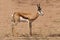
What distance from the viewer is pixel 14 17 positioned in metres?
8.86

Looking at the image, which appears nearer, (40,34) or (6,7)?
(40,34)

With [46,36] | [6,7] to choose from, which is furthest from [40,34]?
[6,7]

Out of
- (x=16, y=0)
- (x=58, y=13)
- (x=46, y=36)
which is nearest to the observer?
(x=46, y=36)

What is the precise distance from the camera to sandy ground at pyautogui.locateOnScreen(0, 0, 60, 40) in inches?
344

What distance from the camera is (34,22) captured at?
10430 mm

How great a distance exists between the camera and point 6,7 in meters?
13.0

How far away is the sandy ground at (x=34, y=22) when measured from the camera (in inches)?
344

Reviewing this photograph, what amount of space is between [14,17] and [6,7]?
426 cm

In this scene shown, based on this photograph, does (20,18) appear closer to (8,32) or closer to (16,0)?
(8,32)

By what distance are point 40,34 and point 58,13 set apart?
11.1 ft

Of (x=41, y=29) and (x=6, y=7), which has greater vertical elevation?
(x=6, y=7)

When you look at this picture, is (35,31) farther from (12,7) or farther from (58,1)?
(58,1)

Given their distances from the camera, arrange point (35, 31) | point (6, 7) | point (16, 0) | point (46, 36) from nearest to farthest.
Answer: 1. point (46, 36)
2. point (35, 31)
3. point (6, 7)
4. point (16, 0)

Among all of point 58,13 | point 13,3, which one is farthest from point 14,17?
point 13,3
